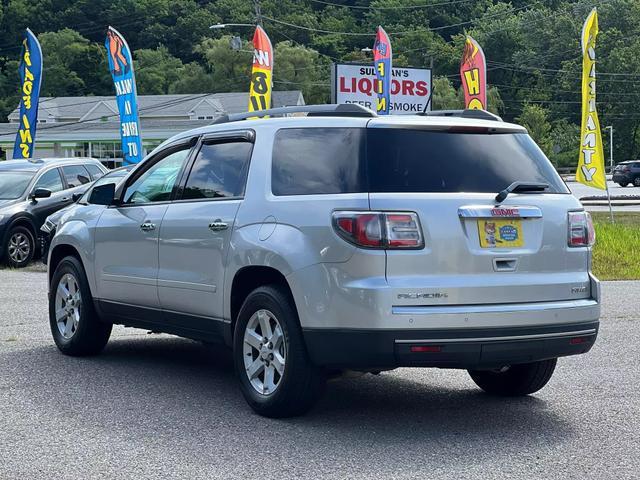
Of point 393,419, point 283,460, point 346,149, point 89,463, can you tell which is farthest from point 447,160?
point 89,463

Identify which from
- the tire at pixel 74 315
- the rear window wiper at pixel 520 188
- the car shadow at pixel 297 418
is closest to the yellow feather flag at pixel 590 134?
the car shadow at pixel 297 418

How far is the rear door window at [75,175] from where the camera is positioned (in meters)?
19.1

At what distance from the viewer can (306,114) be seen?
7250 millimetres

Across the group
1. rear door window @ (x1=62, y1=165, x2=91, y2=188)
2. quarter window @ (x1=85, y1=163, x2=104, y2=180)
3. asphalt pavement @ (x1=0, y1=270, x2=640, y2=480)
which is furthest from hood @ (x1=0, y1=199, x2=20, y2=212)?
asphalt pavement @ (x1=0, y1=270, x2=640, y2=480)

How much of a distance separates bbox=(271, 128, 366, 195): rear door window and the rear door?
100 mm

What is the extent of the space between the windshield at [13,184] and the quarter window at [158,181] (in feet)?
34.5

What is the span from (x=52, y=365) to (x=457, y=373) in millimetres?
3225

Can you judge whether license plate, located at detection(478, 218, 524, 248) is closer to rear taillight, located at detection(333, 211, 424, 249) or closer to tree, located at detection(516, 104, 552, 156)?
rear taillight, located at detection(333, 211, 424, 249)

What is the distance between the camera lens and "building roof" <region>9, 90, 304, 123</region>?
266 feet

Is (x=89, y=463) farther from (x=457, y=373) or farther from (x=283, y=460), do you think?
(x=457, y=373)

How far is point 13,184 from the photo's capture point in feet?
60.7

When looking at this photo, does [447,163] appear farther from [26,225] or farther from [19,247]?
[26,225]

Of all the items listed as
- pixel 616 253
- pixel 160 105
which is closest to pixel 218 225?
pixel 616 253

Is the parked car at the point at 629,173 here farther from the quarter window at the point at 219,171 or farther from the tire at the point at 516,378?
the quarter window at the point at 219,171
